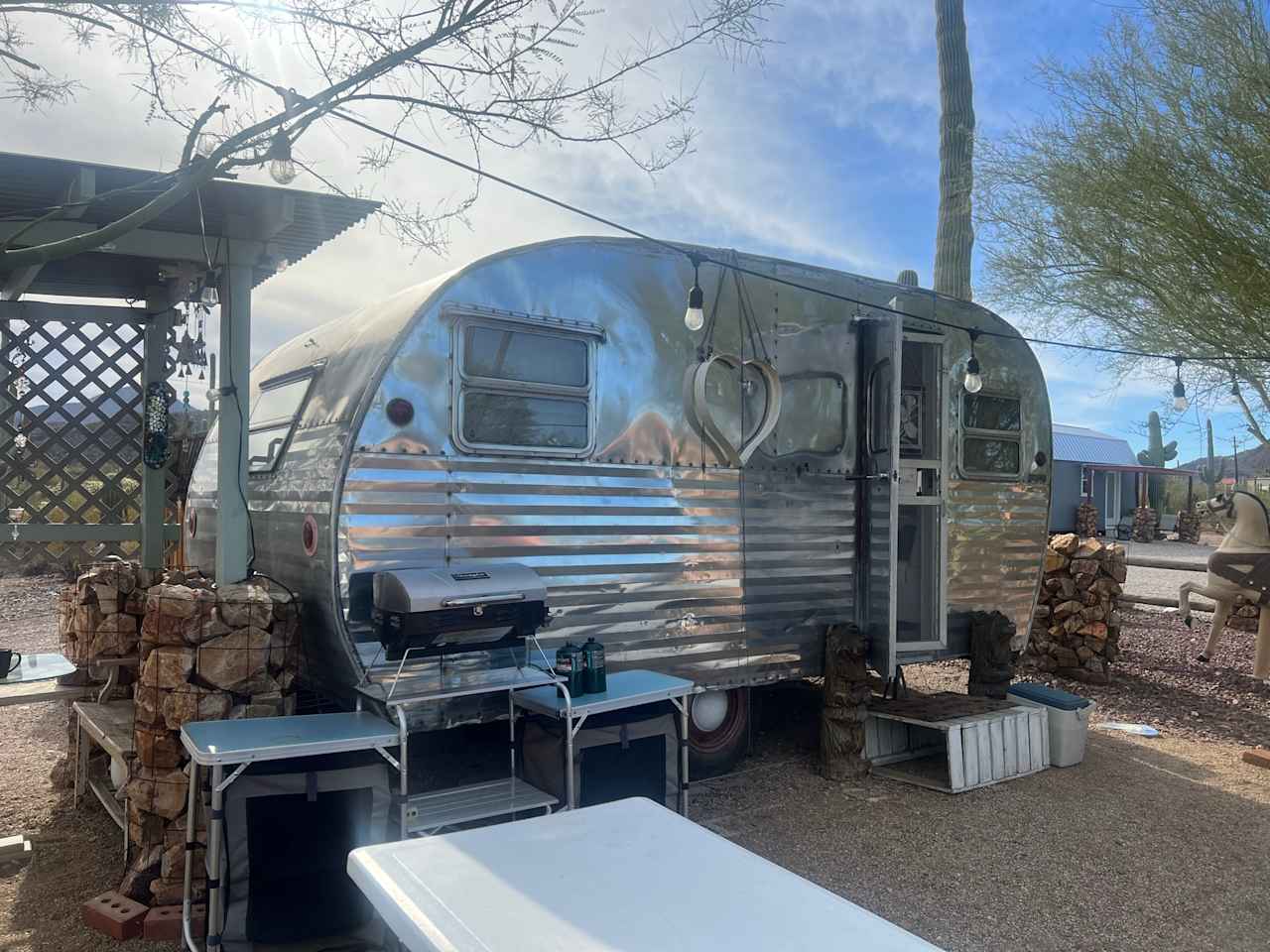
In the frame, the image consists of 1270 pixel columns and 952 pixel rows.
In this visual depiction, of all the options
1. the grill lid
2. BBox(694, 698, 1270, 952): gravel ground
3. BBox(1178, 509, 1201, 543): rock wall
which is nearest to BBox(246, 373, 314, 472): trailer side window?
the grill lid

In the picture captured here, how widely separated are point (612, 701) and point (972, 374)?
3797 millimetres

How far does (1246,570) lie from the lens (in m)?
8.75

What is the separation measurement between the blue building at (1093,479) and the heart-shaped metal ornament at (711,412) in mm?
23826

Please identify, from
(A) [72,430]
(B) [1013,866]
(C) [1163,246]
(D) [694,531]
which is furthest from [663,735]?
(C) [1163,246]

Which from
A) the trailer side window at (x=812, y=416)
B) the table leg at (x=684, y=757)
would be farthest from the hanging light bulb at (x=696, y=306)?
the table leg at (x=684, y=757)

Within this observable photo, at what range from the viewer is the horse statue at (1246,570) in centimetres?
862

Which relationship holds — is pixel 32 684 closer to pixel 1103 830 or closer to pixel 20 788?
pixel 20 788

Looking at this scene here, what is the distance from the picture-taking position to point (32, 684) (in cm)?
562

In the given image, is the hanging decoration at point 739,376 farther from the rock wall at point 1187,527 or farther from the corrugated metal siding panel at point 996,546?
the rock wall at point 1187,527

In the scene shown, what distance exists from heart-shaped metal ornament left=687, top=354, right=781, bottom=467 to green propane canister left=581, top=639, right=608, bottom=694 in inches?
62.2

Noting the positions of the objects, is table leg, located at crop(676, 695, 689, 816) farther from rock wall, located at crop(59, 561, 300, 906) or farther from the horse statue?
the horse statue

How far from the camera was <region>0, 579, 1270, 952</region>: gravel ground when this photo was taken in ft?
13.9

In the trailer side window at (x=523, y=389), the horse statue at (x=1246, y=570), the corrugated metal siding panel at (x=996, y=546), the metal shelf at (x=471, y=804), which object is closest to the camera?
the metal shelf at (x=471, y=804)

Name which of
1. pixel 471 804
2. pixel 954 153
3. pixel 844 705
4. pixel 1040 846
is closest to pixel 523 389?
pixel 471 804
